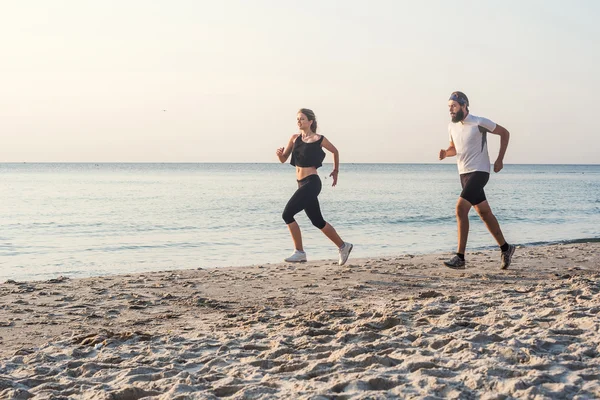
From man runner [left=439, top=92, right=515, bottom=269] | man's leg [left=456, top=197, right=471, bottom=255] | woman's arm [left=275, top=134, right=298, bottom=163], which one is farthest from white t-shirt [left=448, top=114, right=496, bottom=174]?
woman's arm [left=275, top=134, right=298, bottom=163]

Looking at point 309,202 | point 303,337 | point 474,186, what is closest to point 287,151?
point 309,202

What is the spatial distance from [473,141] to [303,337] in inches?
146

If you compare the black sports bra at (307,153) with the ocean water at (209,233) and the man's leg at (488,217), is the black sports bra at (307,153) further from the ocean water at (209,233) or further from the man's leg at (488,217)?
the ocean water at (209,233)

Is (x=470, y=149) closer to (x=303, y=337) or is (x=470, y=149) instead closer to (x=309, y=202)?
(x=309, y=202)

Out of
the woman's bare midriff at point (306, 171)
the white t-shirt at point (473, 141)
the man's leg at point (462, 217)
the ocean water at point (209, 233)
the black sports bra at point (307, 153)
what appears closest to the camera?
the white t-shirt at point (473, 141)

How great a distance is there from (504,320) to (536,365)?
3.61ft

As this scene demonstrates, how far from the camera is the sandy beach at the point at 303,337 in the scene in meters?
3.61

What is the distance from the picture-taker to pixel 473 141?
293 inches

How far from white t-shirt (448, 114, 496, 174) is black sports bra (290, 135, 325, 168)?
1.60m

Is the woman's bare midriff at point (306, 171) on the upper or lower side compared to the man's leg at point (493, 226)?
upper

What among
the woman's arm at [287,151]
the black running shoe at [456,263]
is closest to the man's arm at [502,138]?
the black running shoe at [456,263]

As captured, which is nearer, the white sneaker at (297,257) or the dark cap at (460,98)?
the dark cap at (460,98)

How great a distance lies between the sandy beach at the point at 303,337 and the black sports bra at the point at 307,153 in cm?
143

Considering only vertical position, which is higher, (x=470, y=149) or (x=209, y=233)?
(x=470, y=149)
